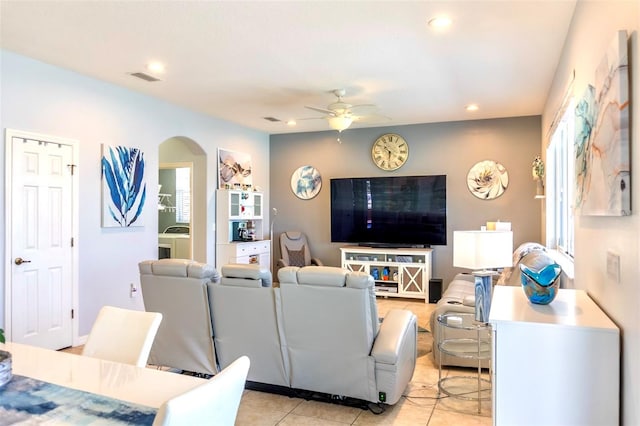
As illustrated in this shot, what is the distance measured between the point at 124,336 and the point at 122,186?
11.0 feet

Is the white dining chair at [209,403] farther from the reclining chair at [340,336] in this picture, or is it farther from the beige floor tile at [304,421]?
the beige floor tile at [304,421]

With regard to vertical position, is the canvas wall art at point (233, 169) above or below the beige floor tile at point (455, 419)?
above

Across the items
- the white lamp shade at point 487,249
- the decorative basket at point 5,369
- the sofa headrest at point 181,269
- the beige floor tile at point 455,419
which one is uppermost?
the white lamp shade at point 487,249

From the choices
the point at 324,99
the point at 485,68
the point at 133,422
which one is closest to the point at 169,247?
the point at 324,99

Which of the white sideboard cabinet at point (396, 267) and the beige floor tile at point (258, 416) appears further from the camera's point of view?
the white sideboard cabinet at point (396, 267)

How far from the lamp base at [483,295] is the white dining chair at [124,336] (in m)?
2.04

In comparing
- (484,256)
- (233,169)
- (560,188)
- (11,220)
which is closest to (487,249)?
(484,256)

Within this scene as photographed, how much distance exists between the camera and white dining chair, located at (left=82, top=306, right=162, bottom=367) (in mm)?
1971

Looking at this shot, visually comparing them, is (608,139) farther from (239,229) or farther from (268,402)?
(239,229)

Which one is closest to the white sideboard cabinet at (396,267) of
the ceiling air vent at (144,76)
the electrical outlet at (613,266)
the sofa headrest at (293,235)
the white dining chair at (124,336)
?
the sofa headrest at (293,235)

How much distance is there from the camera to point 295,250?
25.2ft

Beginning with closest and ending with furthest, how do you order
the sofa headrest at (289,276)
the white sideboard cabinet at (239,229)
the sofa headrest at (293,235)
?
the sofa headrest at (289,276) < the white sideboard cabinet at (239,229) < the sofa headrest at (293,235)

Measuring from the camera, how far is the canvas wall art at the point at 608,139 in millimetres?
1629

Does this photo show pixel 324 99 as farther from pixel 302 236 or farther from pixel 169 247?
pixel 169 247
